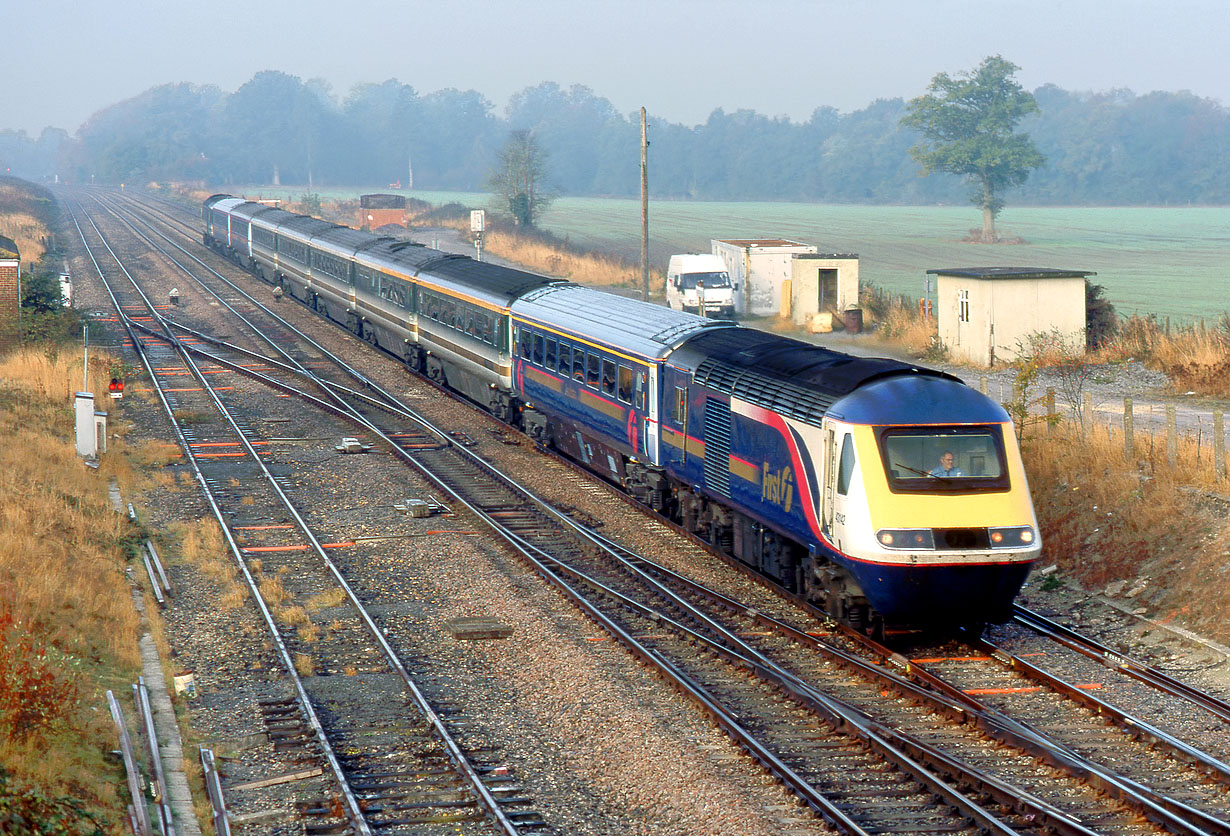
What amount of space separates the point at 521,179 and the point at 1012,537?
76.3 metres

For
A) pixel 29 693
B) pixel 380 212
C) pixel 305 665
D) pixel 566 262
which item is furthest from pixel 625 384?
pixel 380 212

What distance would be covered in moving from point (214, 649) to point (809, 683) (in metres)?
6.59

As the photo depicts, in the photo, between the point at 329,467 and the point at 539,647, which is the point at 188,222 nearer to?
the point at 329,467

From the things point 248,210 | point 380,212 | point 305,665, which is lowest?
point 305,665

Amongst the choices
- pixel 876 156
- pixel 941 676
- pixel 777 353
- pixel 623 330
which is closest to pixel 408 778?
pixel 941 676

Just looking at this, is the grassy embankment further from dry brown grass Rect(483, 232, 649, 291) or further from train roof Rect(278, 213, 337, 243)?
dry brown grass Rect(483, 232, 649, 291)

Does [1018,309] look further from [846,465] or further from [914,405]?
[846,465]

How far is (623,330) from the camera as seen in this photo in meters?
21.2

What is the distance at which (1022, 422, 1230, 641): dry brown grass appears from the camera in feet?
50.0

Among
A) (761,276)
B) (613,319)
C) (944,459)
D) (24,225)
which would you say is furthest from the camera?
(24,225)

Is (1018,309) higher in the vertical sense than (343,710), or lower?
higher

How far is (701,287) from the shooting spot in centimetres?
4431

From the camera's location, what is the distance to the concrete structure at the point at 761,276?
46.5 m

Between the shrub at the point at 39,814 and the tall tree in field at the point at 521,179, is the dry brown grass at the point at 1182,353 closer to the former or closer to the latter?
the shrub at the point at 39,814
